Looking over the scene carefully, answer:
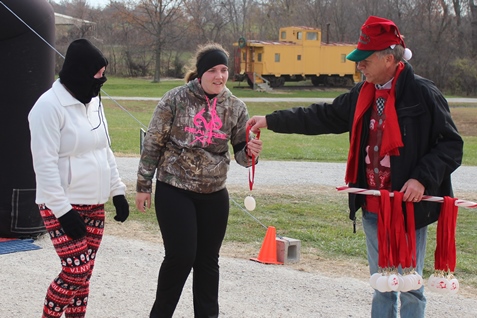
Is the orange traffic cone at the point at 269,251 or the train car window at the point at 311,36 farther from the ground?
the train car window at the point at 311,36

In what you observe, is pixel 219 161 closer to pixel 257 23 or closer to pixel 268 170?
pixel 268 170

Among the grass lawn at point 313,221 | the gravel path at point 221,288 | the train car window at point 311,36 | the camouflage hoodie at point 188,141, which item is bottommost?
the grass lawn at point 313,221

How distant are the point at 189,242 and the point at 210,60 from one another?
1130 mm

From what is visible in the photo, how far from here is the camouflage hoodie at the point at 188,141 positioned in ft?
14.6

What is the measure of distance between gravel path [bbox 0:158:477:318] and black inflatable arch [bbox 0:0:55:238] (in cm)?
37

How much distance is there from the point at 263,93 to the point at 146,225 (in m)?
30.9

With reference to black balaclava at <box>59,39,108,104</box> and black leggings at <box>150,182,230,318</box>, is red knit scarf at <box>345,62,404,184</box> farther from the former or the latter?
black balaclava at <box>59,39,108,104</box>

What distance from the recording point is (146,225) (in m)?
7.84

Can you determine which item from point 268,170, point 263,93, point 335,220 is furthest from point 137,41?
point 335,220

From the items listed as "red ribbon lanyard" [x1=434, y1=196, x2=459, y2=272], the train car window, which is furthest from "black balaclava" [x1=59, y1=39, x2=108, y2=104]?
the train car window

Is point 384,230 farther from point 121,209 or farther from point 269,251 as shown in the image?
point 269,251

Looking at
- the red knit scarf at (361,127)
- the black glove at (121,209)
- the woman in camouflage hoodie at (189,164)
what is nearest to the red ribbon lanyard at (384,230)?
the red knit scarf at (361,127)

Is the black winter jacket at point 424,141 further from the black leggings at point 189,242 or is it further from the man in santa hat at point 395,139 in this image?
the black leggings at point 189,242

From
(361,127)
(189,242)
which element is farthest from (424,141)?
(189,242)
